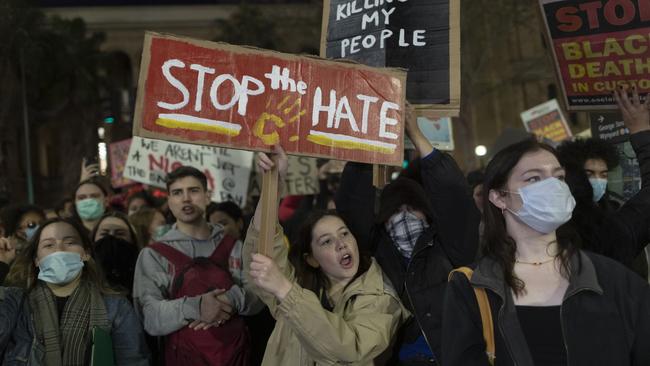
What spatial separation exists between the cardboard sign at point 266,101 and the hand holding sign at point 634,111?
4.50ft

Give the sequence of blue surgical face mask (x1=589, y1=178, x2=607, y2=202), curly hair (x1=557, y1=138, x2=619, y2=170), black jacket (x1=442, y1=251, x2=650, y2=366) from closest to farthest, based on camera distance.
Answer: black jacket (x1=442, y1=251, x2=650, y2=366) < blue surgical face mask (x1=589, y1=178, x2=607, y2=202) < curly hair (x1=557, y1=138, x2=619, y2=170)

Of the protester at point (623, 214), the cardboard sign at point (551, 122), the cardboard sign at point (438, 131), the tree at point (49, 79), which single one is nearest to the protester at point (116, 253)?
the protester at point (623, 214)

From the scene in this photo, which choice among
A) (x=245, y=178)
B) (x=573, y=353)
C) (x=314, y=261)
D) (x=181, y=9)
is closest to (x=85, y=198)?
(x=245, y=178)

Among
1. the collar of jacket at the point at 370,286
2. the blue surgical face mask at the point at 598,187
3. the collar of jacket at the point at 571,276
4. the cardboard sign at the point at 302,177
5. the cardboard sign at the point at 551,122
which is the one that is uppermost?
the cardboard sign at the point at 551,122

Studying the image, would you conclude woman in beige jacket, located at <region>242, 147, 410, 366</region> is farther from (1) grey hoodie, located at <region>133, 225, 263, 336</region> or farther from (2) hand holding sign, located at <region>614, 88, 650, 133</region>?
(2) hand holding sign, located at <region>614, 88, 650, 133</region>

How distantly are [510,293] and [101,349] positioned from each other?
2.18 m

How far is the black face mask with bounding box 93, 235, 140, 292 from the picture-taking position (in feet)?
16.7

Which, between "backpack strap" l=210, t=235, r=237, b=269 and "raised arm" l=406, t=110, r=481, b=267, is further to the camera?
"backpack strap" l=210, t=235, r=237, b=269

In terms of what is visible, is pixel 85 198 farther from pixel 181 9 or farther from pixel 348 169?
pixel 181 9

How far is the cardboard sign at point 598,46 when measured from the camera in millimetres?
4367

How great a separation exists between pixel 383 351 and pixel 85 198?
11.9 ft

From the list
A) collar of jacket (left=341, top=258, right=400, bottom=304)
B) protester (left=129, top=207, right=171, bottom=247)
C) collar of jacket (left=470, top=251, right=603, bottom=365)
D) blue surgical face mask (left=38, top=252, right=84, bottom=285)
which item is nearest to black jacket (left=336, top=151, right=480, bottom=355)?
collar of jacket (left=341, top=258, right=400, bottom=304)

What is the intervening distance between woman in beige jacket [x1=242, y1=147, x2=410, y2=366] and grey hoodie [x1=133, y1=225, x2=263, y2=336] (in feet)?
1.78

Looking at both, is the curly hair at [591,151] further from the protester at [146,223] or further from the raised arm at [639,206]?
the protester at [146,223]
